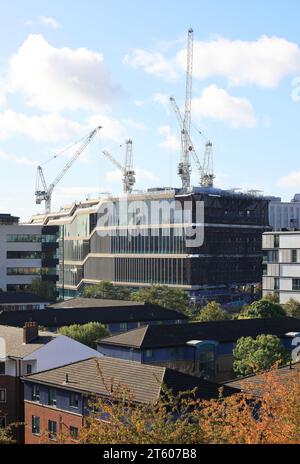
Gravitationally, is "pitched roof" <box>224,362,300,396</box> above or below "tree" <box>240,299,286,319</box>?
below

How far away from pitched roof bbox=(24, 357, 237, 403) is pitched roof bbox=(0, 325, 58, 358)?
537 centimetres

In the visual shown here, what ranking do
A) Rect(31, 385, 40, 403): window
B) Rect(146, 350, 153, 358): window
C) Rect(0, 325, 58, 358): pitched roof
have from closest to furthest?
Rect(31, 385, 40, 403): window < Rect(0, 325, 58, 358): pitched roof < Rect(146, 350, 153, 358): window

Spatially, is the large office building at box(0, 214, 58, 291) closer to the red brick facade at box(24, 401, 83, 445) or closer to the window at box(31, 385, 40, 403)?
the red brick facade at box(24, 401, 83, 445)

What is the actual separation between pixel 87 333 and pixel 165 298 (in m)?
41.4

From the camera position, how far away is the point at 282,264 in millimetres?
117438

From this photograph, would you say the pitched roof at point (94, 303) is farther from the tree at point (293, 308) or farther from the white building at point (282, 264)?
the white building at point (282, 264)

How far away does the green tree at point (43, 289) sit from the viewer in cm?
12838

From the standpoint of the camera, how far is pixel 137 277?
584ft

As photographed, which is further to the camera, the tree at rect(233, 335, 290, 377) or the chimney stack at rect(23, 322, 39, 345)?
the tree at rect(233, 335, 290, 377)

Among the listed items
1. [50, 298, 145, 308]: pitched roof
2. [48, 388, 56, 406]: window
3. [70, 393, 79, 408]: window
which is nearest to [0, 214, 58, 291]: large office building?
[50, 298, 145, 308]: pitched roof

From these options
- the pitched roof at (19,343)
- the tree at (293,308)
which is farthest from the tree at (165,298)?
the pitched roof at (19,343)

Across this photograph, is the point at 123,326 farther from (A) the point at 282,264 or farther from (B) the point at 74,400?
(B) the point at 74,400

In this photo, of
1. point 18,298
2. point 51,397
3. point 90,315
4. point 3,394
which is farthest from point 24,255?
point 51,397

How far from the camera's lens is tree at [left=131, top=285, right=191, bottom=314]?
10739 centimetres
